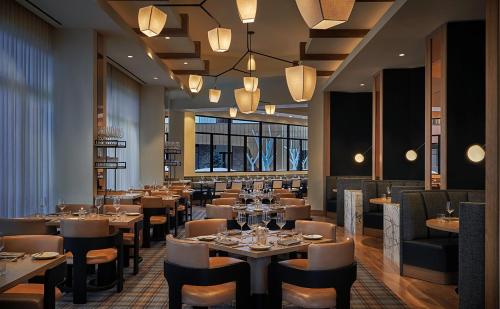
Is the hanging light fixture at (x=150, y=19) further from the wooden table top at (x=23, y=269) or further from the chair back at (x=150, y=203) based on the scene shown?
the chair back at (x=150, y=203)

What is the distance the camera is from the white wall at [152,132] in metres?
11.6

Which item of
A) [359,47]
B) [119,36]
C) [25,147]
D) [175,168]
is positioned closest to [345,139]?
[359,47]

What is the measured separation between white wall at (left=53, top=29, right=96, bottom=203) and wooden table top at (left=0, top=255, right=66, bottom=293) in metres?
3.84

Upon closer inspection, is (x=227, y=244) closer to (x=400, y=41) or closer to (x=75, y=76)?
(x=75, y=76)

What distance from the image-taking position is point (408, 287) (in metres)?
5.25

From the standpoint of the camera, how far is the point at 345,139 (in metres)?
12.0

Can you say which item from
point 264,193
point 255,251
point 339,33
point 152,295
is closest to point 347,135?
point 264,193

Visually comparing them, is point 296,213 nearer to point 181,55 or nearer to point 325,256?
point 325,256

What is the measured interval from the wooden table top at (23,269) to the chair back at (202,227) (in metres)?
1.50

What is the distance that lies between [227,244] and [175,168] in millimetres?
10944

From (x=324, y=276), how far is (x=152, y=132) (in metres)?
9.13

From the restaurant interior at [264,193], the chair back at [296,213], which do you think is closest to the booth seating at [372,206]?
the restaurant interior at [264,193]

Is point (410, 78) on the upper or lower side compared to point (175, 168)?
upper

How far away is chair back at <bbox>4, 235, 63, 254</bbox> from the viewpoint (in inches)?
136
